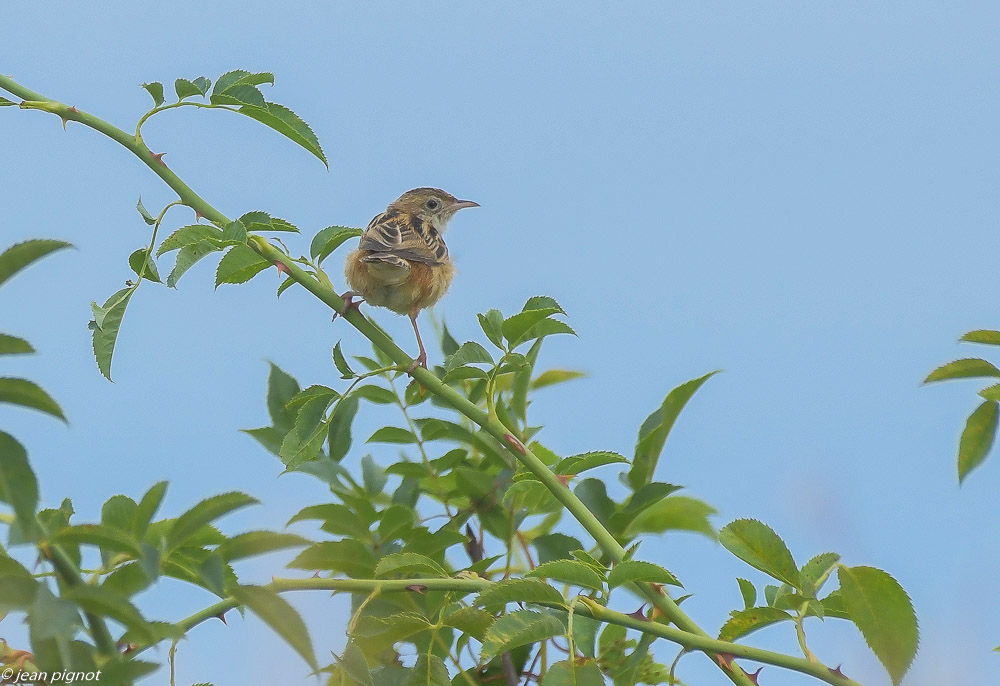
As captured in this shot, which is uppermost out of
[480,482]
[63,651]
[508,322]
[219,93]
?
[219,93]

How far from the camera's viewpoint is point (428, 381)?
280cm

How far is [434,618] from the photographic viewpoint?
8.88 ft

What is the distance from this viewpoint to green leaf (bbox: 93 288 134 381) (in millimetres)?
2635

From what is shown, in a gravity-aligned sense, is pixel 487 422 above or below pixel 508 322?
below

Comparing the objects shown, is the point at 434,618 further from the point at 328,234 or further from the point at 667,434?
the point at 328,234

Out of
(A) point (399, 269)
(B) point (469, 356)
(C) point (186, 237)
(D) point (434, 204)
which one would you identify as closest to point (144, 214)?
(C) point (186, 237)

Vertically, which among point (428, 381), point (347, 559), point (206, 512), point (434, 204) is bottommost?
point (206, 512)

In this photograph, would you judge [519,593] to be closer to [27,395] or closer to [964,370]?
[27,395]

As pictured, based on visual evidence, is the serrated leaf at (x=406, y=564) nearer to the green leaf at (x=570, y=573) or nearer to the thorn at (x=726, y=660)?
the green leaf at (x=570, y=573)

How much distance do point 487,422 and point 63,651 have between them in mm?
1364

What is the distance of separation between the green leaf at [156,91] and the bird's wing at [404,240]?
2321mm

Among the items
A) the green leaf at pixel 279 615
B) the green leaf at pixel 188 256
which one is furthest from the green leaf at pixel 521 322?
the green leaf at pixel 279 615

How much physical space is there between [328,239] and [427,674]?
1.28m

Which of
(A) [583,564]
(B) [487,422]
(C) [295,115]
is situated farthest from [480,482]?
(C) [295,115]
